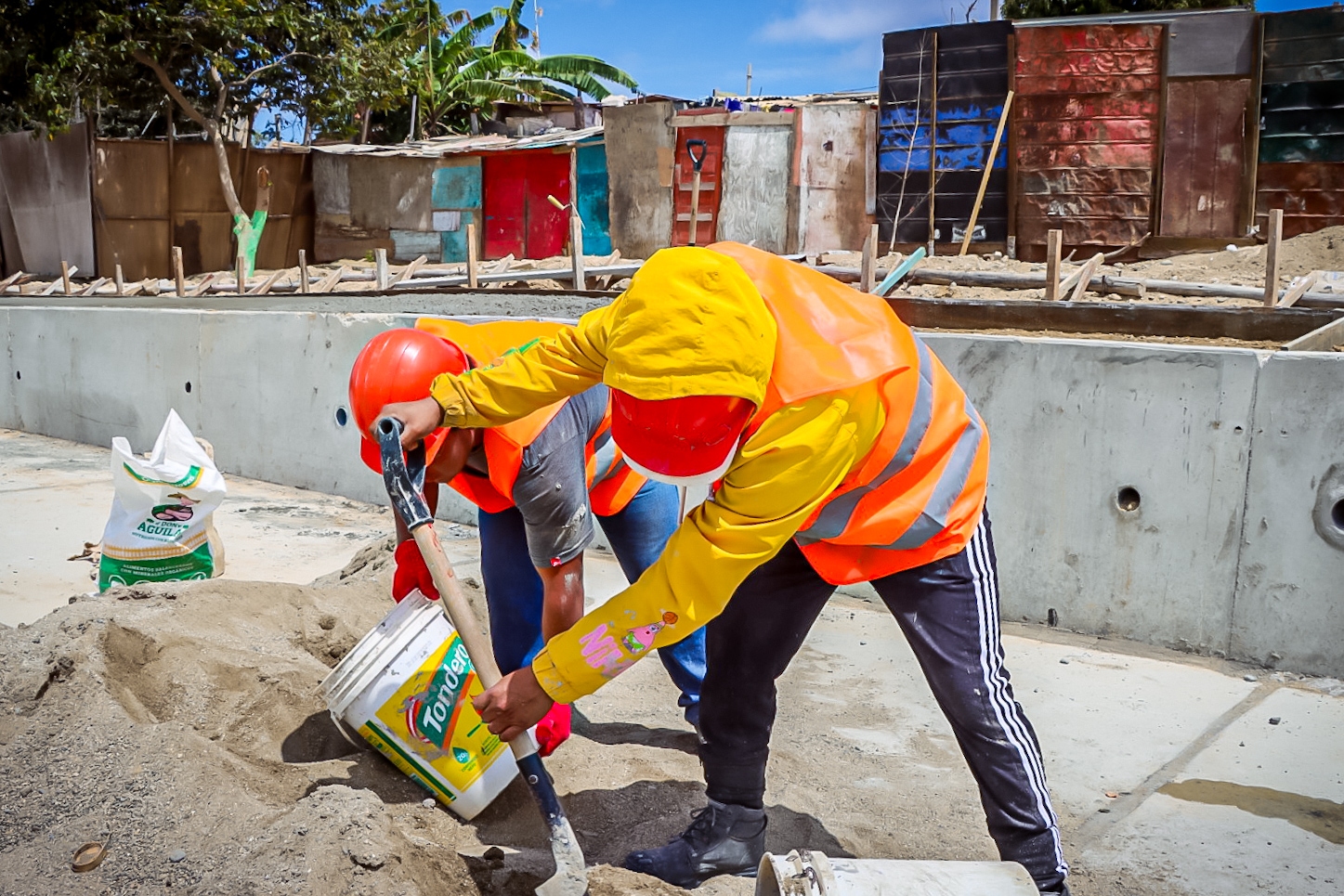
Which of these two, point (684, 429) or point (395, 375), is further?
point (395, 375)

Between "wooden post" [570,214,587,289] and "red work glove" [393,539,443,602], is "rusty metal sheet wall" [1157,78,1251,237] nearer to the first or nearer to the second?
"wooden post" [570,214,587,289]

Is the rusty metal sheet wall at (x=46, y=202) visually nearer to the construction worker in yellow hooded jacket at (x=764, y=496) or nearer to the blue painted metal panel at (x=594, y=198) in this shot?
the blue painted metal panel at (x=594, y=198)

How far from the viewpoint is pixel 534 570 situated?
9.87ft

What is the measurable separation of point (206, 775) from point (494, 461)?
1.04 m

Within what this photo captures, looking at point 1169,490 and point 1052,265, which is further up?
point 1052,265

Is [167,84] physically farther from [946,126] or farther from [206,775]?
[206,775]

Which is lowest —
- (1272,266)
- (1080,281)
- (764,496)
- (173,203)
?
(764,496)

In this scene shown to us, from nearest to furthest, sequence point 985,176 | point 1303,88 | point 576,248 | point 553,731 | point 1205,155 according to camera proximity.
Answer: point 553,731 < point 576,248 < point 1303,88 < point 1205,155 < point 985,176

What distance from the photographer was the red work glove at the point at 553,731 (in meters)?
3.01

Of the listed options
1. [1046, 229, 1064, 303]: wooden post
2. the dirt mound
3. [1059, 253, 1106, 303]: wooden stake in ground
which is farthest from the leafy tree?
the dirt mound

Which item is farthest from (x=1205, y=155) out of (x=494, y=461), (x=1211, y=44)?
(x=494, y=461)

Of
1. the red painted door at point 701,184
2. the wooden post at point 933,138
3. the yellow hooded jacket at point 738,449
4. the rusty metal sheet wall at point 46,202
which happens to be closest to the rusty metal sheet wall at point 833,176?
the wooden post at point 933,138

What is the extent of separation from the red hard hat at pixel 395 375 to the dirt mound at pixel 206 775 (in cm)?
78

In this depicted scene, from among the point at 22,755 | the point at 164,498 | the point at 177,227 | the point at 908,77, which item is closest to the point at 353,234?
the point at 177,227
